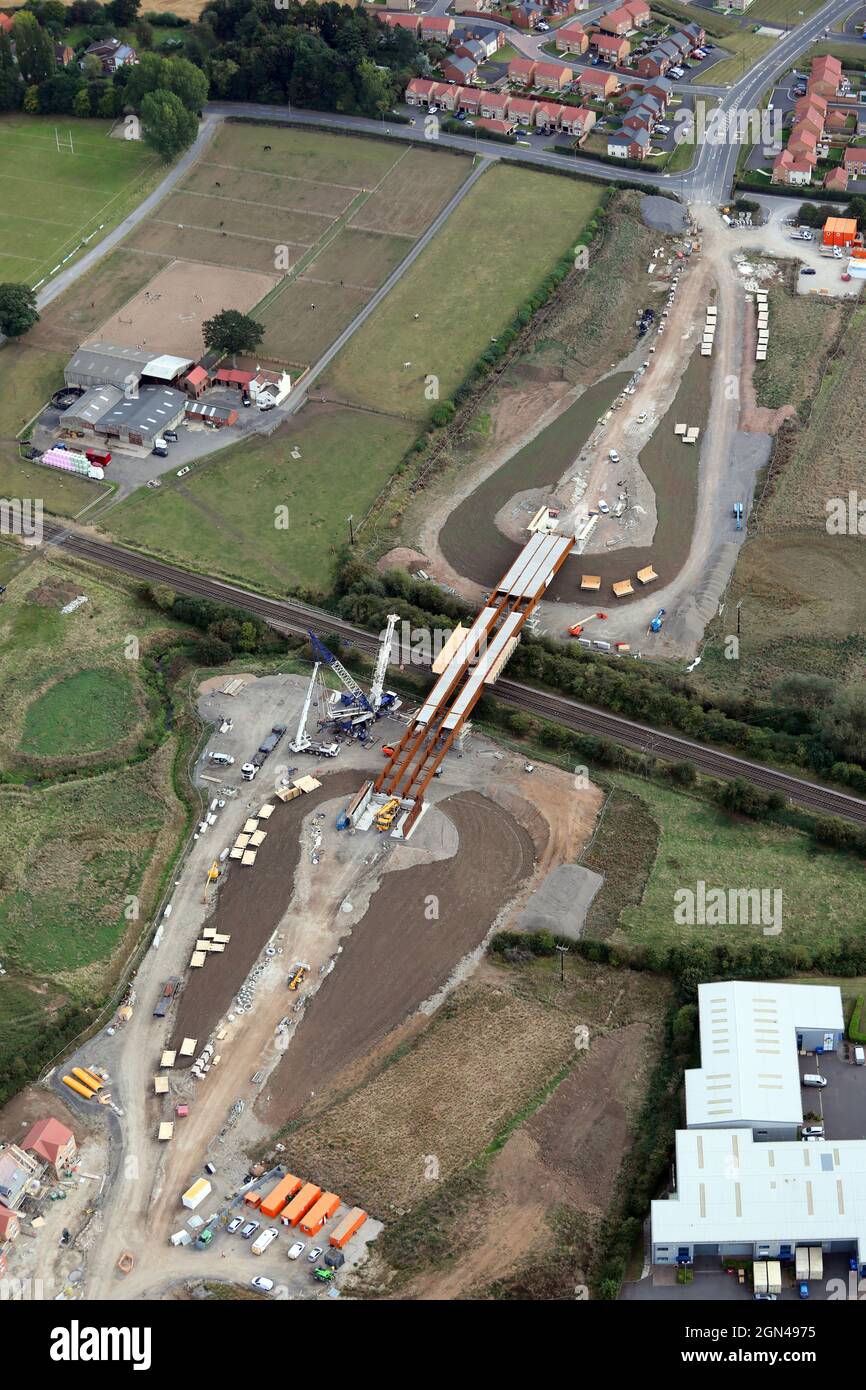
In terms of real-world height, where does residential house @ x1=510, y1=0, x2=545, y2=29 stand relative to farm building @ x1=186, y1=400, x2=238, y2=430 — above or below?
above

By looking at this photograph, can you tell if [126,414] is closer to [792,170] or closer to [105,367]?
[105,367]

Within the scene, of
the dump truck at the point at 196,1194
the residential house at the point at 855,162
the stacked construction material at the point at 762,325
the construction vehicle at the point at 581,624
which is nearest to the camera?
the dump truck at the point at 196,1194

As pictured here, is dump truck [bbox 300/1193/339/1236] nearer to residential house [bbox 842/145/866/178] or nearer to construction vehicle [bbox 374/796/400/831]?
construction vehicle [bbox 374/796/400/831]

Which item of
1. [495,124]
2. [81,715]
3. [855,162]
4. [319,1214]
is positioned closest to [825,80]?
[855,162]

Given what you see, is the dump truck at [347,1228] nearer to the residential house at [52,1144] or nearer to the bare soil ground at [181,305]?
the residential house at [52,1144]

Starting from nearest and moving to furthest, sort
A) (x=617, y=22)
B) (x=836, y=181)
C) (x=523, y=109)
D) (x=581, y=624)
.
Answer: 1. (x=581, y=624)
2. (x=836, y=181)
3. (x=523, y=109)
4. (x=617, y=22)

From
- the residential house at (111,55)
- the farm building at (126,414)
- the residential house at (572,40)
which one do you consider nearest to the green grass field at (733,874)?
the farm building at (126,414)

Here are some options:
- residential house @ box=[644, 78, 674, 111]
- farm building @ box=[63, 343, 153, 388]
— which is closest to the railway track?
farm building @ box=[63, 343, 153, 388]
